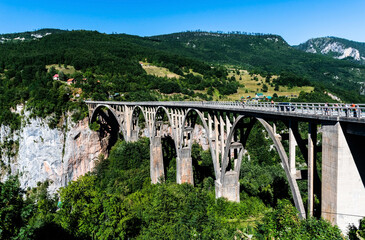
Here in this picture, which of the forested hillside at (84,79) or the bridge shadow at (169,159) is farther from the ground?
the forested hillside at (84,79)

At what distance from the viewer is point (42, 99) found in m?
62.6

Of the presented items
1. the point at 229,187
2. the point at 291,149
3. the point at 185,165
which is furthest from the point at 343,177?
the point at 185,165

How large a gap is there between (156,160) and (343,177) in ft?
112

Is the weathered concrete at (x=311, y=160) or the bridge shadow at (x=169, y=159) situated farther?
the bridge shadow at (x=169, y=159)

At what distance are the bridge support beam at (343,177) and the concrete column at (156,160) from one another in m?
32.6

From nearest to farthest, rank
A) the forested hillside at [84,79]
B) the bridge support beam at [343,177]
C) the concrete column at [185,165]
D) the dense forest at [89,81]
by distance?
1. the bridge support beam at [343,177]
2. the concrete column at [185,165]
3. the dense forest at [89,81]
4. the forested hillside at [84,79]

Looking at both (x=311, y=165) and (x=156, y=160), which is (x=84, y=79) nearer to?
(x=156, y=160)

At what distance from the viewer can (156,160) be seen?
145 ft

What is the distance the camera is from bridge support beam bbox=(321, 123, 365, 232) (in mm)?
12391

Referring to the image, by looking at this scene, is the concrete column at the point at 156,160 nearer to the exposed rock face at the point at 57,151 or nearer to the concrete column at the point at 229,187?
the exposed rock face at the point at 57,151

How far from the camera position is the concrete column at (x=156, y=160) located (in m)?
43.6

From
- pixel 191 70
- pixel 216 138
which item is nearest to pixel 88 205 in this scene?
pixel 216 138

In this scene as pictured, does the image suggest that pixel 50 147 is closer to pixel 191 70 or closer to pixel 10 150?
pixel 10 150

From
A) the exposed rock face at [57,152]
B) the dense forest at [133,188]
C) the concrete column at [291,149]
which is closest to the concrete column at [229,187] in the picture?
the dense forest at [133,188]
